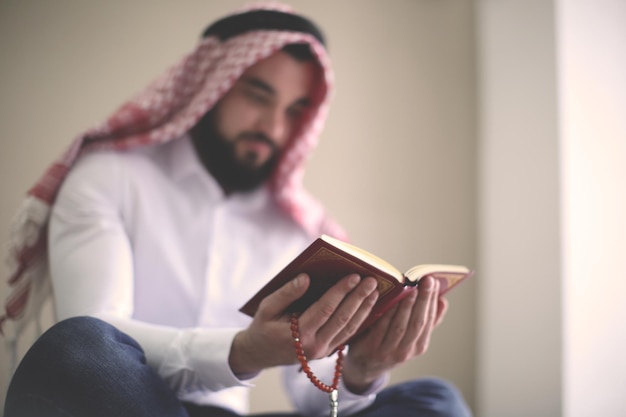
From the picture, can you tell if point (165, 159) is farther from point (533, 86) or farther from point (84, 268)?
point (533, 86)

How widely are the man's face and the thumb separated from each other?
62 centimetres

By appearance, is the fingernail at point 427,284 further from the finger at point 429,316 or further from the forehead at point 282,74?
the forehead at point 282,74

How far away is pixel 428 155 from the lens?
1.79m

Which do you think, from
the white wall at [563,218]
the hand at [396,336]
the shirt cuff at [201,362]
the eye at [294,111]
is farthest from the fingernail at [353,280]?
the white wall at [563,218]

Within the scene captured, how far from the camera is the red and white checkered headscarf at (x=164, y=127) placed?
0.99 metres

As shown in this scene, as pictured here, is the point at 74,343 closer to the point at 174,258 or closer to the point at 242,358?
the point at 242,358

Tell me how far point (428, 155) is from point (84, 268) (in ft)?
4.28

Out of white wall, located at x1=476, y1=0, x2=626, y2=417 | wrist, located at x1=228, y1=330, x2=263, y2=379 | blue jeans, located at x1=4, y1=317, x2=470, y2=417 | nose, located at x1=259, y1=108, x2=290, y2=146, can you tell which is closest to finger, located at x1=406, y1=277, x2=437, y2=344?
wrist, located at x1=228, y1=330, x2=263, y2=379

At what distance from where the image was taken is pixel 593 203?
1329mm

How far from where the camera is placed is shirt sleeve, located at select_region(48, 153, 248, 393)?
0.76 metres

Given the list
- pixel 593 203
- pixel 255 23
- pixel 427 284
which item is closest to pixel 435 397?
pixel 427 284

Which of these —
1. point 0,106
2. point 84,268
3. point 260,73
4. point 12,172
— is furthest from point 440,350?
point 0,106

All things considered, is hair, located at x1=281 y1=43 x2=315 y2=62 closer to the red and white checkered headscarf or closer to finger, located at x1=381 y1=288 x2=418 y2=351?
the red and white checkered headscarf

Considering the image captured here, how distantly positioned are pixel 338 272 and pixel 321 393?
48cm
